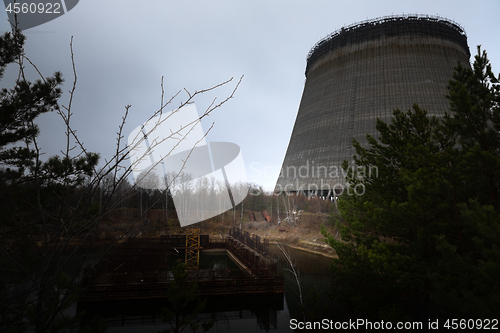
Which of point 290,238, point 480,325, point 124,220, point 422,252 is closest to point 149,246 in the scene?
point 124,220

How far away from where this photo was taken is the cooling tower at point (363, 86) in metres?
22.4

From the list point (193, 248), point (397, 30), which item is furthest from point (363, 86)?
point (193, 248)


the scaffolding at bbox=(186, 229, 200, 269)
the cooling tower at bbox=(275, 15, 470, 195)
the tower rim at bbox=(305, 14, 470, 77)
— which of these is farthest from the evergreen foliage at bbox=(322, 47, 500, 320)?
the tower rim at bbox=(305, 14, 470, 77)

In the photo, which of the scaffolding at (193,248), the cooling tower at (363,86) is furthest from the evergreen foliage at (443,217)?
the cooling tower at (363,86)

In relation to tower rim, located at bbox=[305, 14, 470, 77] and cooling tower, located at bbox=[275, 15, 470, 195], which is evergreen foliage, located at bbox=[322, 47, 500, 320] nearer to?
cooling tower, located at bbox=[275, 15, 470, 195]

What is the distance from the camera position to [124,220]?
27.8m

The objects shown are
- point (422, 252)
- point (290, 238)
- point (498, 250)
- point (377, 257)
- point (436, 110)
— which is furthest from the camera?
point (290, 238)

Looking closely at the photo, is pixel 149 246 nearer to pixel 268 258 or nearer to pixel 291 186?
pixel 268 258

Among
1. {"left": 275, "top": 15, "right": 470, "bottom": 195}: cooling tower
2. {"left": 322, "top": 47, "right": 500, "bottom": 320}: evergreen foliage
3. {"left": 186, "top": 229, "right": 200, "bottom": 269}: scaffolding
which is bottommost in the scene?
{"left": 186, "top": 229, "right": 200, "bottom": 269}: scaffolding

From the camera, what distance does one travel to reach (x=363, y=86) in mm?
24375

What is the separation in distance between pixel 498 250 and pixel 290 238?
22.2m

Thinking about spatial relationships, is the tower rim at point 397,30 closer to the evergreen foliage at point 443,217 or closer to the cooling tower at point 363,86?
the cooling tower at point 363,86

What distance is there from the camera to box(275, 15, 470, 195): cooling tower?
22406 millimetres

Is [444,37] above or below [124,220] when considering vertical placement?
above
